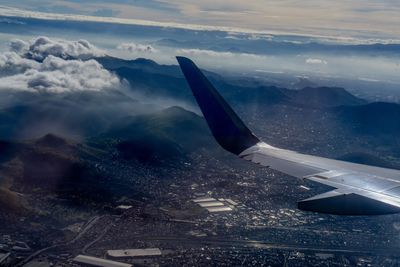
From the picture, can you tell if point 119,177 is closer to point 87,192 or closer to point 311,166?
point 87,192

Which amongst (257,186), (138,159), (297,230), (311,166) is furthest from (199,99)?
(138,159)

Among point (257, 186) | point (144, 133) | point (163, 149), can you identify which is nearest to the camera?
point (257, 186)

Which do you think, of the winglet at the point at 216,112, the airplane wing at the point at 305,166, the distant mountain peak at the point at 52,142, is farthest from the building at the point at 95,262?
the distant mountain peak at the point at 52,142

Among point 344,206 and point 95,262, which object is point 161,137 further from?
point 344,206

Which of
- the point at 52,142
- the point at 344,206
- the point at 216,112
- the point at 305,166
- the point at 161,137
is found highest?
the point at 216,112

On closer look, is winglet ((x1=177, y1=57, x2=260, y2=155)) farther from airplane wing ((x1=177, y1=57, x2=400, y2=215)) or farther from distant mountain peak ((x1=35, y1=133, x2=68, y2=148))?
distant mountain peak ((x1=35, y1=133, x2=68, y2=148))

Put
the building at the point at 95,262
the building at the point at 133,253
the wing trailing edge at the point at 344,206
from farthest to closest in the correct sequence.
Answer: the building at the point at 133,253, the building at the point at 95,262, the wing trailing edge at the point at 344,206

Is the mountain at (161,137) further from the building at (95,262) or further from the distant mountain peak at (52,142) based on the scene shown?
the building at (95,262)

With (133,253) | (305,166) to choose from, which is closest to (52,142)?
(133,253)
